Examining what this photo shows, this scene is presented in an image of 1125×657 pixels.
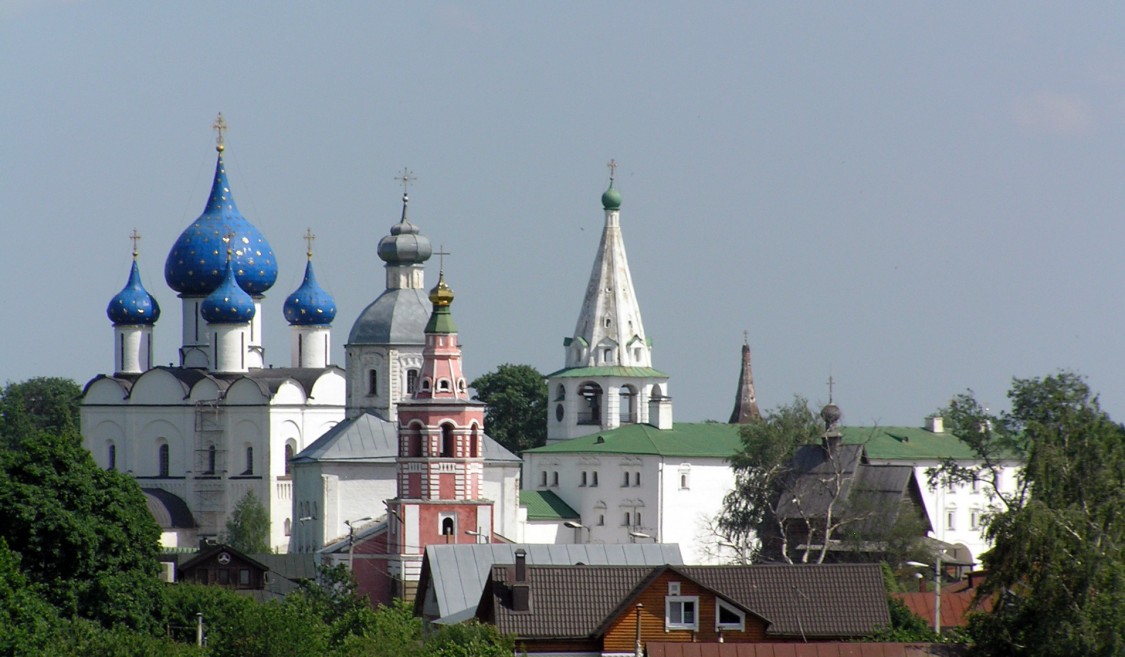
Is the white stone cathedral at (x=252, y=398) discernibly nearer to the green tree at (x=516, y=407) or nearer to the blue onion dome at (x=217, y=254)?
the blue onion dome at (x=217, y=254)

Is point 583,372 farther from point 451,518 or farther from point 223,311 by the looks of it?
→ point 451,518

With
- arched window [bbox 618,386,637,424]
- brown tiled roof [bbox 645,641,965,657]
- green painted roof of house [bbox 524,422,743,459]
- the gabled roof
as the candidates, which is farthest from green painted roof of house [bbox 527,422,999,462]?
brown tiled roof [bbox 645,641,965,657]

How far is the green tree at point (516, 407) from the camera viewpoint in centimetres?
8856

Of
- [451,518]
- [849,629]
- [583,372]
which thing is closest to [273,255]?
[583,372]

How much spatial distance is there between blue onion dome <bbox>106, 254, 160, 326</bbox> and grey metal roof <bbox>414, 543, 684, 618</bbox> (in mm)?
28898

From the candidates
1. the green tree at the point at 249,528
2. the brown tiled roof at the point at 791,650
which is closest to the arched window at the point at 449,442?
the green tree at the point at 249,528

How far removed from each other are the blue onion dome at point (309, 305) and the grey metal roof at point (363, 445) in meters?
9.16

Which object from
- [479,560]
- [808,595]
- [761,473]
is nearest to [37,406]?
[761,473]

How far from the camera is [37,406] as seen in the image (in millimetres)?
100375

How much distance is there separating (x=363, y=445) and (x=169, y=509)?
24.6ft

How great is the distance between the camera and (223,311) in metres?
68.9

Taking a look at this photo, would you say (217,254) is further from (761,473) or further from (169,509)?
(761,473)

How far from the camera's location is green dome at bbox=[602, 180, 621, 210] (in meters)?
76.3

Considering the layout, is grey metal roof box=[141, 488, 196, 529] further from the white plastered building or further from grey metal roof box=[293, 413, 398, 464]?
grey metal roof box=[293, 413, 398, 464]
